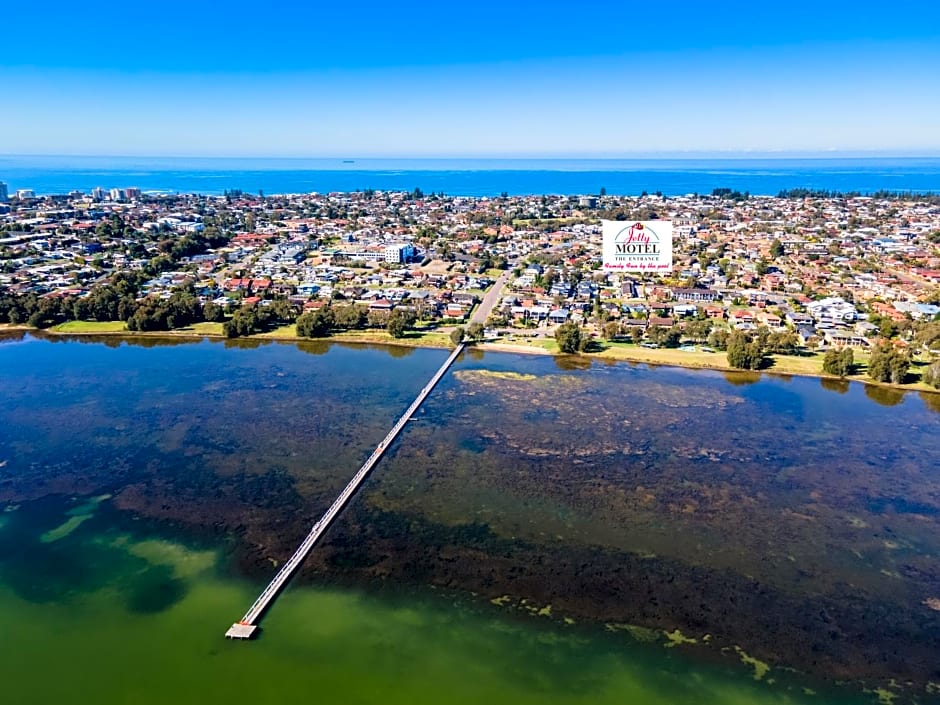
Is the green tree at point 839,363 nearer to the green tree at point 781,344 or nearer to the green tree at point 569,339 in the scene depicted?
the green tree at point 781,344

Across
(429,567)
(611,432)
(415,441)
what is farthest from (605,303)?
(429,567)

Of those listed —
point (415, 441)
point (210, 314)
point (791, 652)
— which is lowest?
point (791, 652)

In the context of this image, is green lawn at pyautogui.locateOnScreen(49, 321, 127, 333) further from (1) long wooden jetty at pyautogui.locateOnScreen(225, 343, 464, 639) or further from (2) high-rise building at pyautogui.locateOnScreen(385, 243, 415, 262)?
(2) high-rise building at pyautogui.locateOnScreen(385, 243, 415, 262)

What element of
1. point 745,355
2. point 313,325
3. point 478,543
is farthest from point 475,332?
point 478,543

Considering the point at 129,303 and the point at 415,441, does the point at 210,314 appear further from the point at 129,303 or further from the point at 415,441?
the point at 415,441

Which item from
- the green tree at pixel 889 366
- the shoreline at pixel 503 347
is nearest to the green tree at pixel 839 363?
the shoreline at pixel 503 347

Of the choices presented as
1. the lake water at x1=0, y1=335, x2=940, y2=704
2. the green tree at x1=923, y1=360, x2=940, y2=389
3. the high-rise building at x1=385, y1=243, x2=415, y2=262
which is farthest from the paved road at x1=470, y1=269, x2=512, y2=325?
the green tree at x1=923, y1=360, x2=940, y2=389

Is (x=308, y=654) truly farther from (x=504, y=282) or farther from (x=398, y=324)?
(x=504, y=282)
